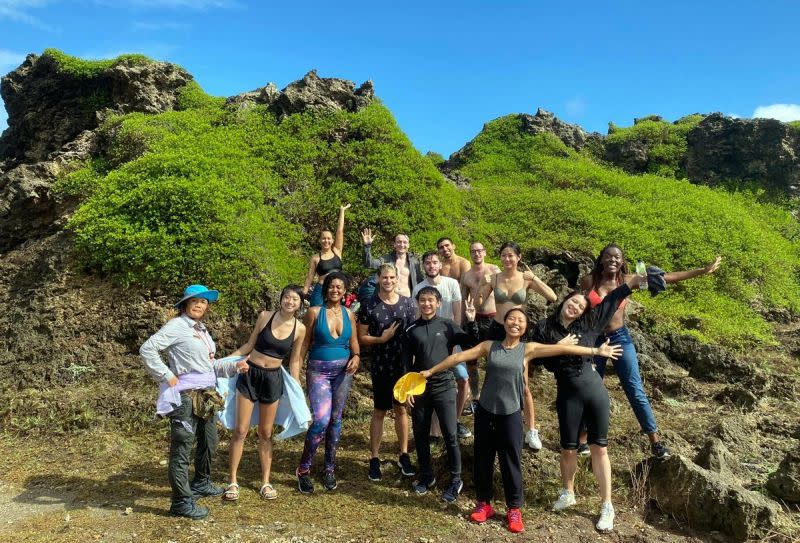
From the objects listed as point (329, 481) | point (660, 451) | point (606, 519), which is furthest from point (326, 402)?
point (660, 451)

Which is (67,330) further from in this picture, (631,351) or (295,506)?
(631,351)

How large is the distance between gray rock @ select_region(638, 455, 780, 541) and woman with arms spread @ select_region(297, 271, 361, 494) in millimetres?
3419

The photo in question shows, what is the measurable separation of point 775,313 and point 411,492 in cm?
1172

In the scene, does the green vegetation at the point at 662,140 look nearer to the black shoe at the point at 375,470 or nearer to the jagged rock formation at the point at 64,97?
the jagged rock formation at the point at 64,97

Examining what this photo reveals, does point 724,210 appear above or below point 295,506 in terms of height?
above

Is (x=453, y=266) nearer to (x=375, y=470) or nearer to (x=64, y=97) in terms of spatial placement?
(x=375, y=470)

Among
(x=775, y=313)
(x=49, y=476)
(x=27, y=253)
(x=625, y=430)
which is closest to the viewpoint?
(x=49, y=476)

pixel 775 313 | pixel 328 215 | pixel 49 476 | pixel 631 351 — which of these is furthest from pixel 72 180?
pixel 775 313

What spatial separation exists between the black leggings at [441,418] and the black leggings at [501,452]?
390mm

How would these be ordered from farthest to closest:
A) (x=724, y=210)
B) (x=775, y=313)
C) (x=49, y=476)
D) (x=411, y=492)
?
1. (x=724, y=210)
2. (x=775, y=313)
3. (x=49, y=476)
4. (x=411, y=492)

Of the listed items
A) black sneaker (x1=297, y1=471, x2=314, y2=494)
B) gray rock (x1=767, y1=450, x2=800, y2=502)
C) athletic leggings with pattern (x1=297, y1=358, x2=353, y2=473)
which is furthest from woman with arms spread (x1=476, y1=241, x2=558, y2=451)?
black sneaker (x1=297, y1=471, x2=314, y2=494)

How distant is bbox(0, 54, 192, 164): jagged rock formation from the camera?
13969 mm

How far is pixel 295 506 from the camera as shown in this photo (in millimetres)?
5219

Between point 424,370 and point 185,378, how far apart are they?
7.60ft
